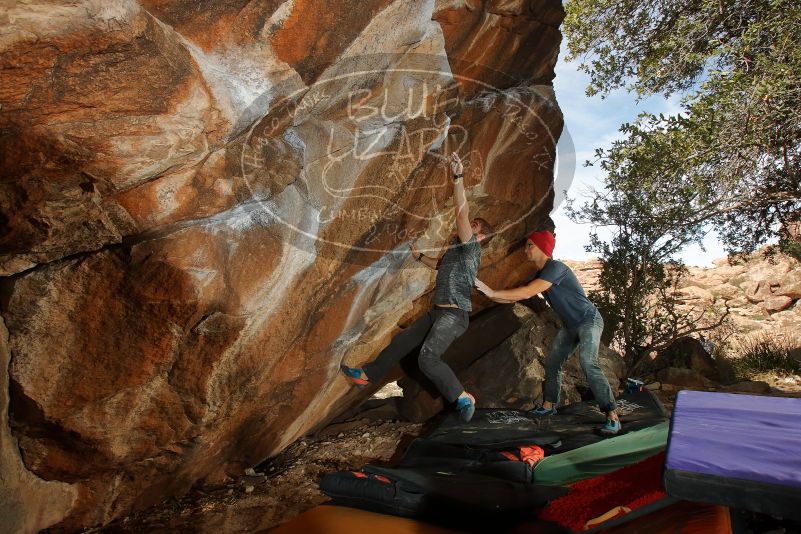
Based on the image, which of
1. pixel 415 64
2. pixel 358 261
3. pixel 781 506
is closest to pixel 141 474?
pixel 358 261

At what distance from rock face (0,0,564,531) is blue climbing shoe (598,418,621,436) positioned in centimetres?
254

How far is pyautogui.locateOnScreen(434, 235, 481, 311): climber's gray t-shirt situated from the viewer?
16.7 feet

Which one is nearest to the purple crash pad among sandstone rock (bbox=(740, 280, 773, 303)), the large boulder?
the large boulder

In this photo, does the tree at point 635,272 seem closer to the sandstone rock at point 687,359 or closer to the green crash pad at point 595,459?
the sandstone rock at point 687,359

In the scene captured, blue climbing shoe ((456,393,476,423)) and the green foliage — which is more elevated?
blue climbing shoe ((456,393,476,423))

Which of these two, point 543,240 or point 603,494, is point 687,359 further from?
point 603,494

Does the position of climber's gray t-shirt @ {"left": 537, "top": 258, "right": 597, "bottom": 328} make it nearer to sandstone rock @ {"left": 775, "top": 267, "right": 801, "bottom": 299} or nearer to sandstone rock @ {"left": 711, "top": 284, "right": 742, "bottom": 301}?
sandstone rock @ {"left": 775, "top": 267, "right": 801, "bottom": 299}

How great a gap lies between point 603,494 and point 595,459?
83 centimetres

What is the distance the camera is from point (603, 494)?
2.92m

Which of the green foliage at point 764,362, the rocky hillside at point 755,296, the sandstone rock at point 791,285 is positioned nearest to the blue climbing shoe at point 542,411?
the green foliage at point 764,362

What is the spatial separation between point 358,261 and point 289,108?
163 centimetres

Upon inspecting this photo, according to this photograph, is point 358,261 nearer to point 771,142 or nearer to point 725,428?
point 725,428

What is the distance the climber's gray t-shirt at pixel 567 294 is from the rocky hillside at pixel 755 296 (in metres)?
8.41

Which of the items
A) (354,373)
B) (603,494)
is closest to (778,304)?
(354,373)
